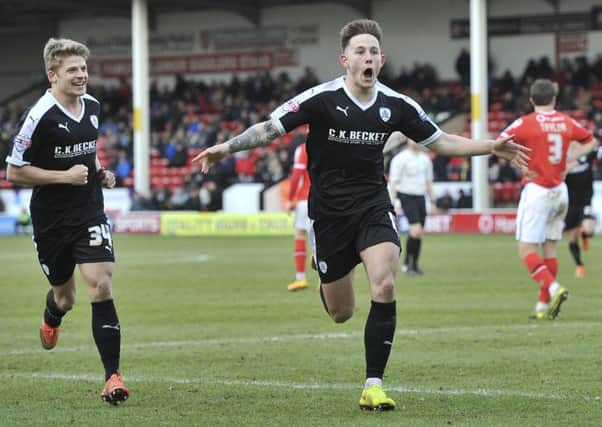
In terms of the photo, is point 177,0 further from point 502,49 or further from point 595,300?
point 595,300

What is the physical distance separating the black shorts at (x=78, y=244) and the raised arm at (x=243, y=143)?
2.95 ft

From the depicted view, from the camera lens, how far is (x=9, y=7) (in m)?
47.2

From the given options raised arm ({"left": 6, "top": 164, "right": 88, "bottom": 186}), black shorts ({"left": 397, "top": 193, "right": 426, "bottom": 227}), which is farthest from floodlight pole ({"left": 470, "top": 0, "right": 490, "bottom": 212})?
raised arm ({"left": 6, "top": 164, "right": 88, "bottom": 186})

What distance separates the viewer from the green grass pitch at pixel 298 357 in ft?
23.9

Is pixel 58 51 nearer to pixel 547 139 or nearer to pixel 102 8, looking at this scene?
pixel 547 139

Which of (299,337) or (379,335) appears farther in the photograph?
(299,337)

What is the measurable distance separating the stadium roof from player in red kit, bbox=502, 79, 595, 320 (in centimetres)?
3275

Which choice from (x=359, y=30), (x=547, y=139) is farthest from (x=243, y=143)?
(x=547, y=139)

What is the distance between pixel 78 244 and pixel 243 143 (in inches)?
53.0

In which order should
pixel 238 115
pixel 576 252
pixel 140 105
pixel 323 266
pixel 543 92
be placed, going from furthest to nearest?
pixel 238 115
pixel 140 105
pixel 576 252
pixel 543 92
pixel 323 266

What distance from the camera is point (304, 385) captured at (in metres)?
8.33

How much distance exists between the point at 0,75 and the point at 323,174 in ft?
158

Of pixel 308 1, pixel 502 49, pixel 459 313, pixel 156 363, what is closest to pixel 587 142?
pixel 459 313

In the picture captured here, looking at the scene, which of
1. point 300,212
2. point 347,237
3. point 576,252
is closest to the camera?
point 347,237
